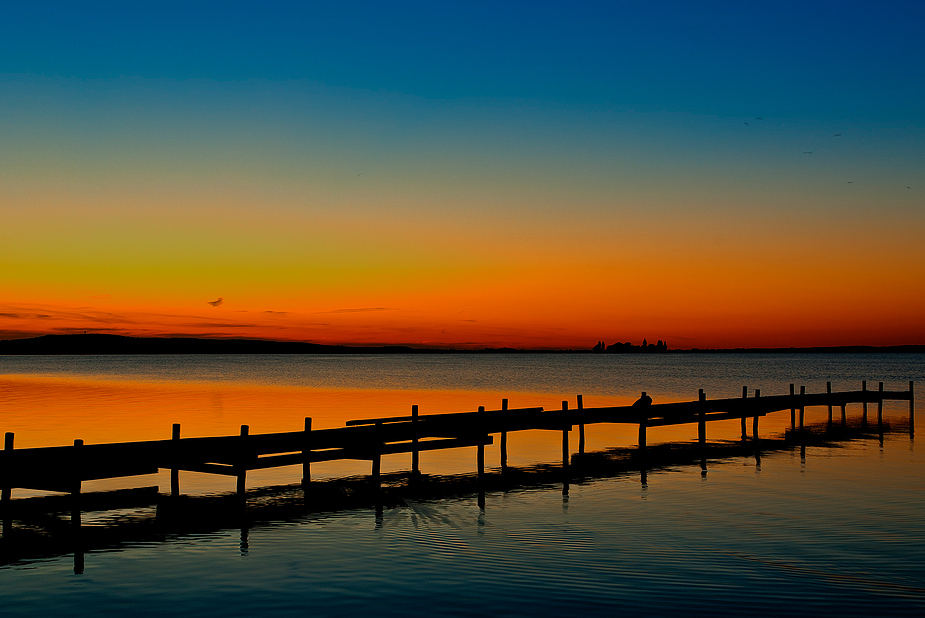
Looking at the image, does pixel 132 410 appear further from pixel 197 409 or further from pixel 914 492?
pixel 914 492

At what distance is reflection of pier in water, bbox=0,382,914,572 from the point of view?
15.9m

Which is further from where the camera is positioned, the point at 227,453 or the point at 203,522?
the point at 227,453

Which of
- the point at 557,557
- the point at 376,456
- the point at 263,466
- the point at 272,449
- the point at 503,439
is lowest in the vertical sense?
the point at 557,557

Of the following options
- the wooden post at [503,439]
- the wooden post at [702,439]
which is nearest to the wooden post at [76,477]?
the wooden post at [503,439]

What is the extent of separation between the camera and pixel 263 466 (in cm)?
1959

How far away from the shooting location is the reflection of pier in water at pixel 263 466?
15.9m

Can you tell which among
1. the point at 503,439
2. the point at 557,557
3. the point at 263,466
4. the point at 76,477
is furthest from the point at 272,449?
the point at 503,439

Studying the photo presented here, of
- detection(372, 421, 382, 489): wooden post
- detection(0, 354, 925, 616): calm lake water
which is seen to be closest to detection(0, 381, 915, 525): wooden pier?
detection(372, 421, 382, 489): wooden post

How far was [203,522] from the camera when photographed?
18.1m

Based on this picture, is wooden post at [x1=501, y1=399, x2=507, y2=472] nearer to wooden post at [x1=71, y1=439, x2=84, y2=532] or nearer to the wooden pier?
the wooden pier

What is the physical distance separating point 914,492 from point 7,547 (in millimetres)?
22863

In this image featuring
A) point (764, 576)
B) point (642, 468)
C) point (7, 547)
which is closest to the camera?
point (764, 576)

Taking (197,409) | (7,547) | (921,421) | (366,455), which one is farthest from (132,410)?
(921,421)

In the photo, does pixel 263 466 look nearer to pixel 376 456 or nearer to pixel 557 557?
pixel 376 456
